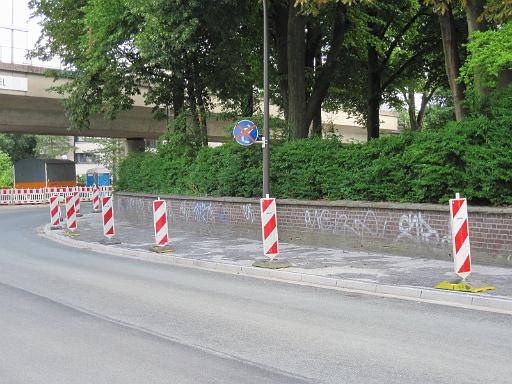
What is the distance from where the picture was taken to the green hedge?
1194 cm

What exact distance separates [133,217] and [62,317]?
1679cm

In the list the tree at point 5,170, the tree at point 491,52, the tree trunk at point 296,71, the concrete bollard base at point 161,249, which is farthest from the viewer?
the tree at point 5,170

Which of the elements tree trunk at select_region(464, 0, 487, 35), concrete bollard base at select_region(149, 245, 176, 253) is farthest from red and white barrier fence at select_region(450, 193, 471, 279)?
concrete bollard base at select_region(149, 245, 176, 253)

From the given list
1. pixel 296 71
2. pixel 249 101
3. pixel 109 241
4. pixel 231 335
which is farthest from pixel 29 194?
pixel 231 335

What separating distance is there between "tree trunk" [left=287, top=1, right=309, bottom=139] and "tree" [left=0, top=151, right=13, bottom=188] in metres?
45.2

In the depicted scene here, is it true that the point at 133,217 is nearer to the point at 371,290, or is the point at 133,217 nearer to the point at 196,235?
the point at 196,235

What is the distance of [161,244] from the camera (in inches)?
603

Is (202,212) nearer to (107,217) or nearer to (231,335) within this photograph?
(107,217)

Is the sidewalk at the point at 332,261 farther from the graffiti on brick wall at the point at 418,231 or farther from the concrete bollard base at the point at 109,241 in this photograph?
the graffiti on brick wall at the point at 418,231

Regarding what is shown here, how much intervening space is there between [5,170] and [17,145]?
26.2 ft

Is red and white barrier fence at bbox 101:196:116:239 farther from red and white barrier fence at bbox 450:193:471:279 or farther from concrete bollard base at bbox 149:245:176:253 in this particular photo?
red and white barrier fence at bbox 450:193:471:279

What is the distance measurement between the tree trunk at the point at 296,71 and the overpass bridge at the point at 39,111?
35.9 ft

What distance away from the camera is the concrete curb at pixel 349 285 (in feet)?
28.2

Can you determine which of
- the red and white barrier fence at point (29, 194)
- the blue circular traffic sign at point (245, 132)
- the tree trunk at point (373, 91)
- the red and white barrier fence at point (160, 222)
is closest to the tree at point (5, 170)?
the red and white barrier fence at point (29, 194)
